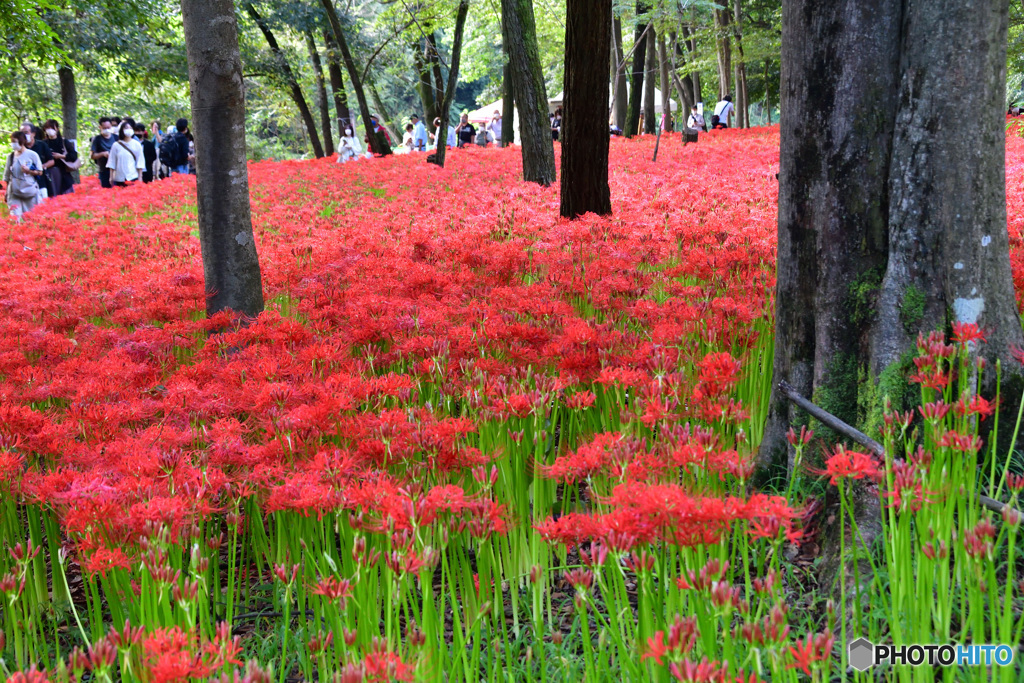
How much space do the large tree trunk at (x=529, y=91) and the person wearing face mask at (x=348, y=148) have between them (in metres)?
11.4

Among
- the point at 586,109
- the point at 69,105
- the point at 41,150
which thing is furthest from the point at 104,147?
the point at 586,109

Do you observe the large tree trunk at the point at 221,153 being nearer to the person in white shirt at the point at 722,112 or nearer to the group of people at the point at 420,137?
→ the group of people at the point at 420,137

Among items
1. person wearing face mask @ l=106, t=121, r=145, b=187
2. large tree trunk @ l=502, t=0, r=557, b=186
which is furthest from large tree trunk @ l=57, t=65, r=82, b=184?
large tree trunk @ l=502, t=0, r=557, b=186

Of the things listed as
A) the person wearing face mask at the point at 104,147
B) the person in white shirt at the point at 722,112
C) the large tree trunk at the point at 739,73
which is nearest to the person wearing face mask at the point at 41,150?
the person wearing face mask at the point at 104,147

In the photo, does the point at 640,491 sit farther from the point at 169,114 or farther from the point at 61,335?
the point at 169,114

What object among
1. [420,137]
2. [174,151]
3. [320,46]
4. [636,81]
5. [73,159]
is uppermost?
[320,46]

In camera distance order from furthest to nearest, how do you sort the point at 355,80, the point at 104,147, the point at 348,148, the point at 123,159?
1. the point at 348,148
2. the point at 355,80
3. the point at 104,147
4. the point at 123,159

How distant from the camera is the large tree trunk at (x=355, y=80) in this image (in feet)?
68.4

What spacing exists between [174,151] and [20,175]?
10528 mm

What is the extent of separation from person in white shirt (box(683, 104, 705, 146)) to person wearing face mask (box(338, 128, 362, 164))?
32.5 ft

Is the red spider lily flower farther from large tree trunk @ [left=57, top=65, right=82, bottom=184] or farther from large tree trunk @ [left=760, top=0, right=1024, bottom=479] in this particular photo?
large tree trunk @ [left=57, top=65, right=82, bottom=184]

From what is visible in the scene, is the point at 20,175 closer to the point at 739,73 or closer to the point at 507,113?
the point at 507,113

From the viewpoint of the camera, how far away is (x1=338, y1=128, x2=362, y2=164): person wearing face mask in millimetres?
23406

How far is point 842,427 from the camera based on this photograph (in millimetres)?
2564
